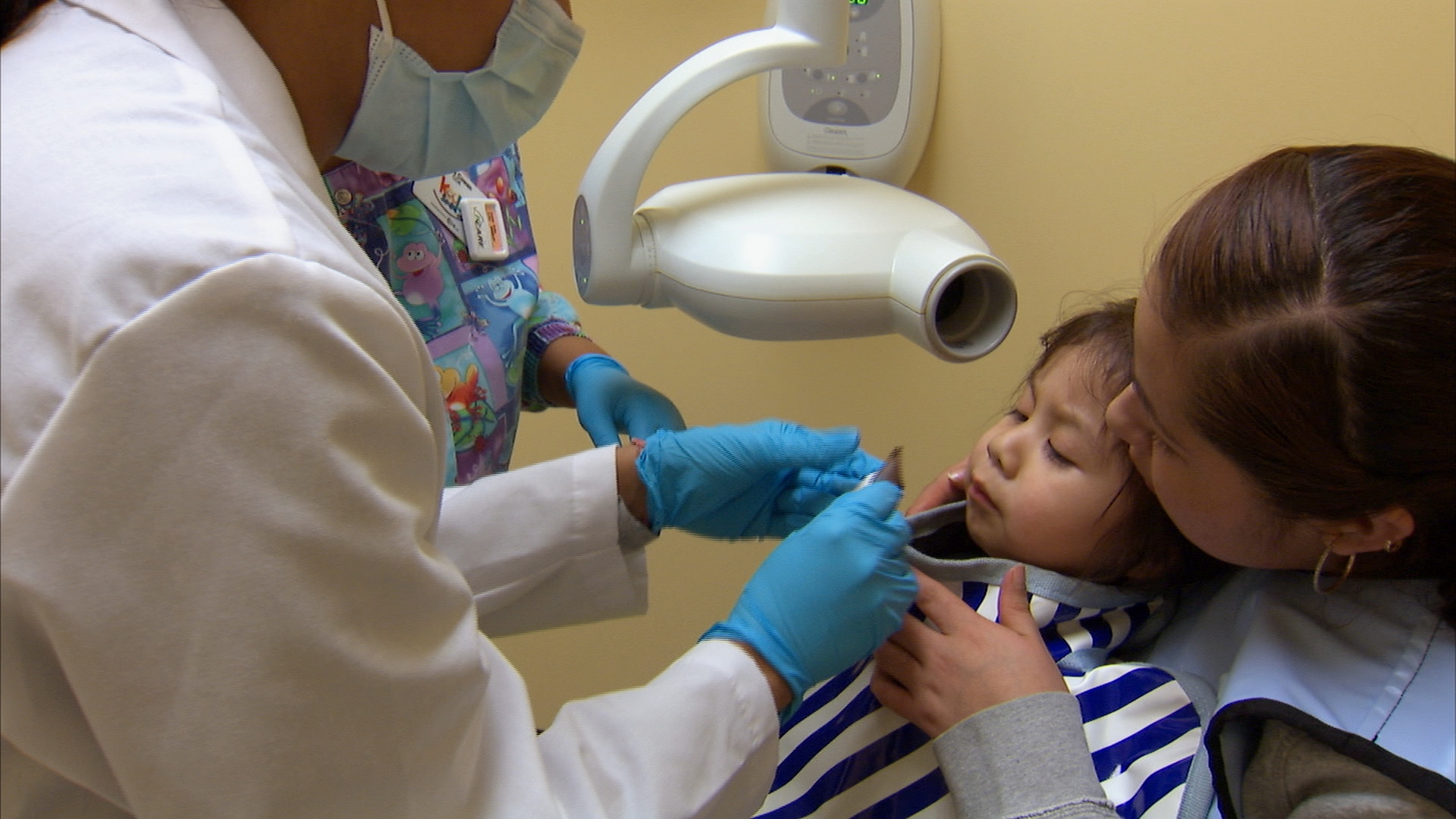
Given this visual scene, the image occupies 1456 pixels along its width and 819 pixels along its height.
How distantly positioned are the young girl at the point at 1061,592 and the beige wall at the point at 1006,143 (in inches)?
11.0

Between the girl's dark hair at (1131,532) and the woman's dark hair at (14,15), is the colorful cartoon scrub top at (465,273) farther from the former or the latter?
the girl's dark hair at (1131,532)

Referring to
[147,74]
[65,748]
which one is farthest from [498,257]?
[65,748]

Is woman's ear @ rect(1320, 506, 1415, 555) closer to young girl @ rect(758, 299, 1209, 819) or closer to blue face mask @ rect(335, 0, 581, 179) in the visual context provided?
young girl @ rect(758, 299, 1209, 819)

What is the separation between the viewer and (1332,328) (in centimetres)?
61

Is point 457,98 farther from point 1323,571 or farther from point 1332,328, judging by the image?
point 1323,571

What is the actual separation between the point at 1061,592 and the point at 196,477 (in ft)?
2.28

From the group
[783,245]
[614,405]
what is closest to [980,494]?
[783,245]

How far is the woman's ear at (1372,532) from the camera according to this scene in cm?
65

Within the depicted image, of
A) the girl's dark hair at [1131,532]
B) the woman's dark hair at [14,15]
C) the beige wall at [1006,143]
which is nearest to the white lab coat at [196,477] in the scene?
the woman's dark hair at [14,15]

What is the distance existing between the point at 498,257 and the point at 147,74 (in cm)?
64

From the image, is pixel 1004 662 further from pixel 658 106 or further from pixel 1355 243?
pixel 658 106

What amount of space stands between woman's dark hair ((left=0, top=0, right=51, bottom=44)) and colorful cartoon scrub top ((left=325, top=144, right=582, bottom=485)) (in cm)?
43

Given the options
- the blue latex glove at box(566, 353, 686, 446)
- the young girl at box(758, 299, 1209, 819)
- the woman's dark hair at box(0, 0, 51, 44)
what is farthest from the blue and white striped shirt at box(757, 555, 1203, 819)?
the woman's dark hair at box(0, 0, 51, 44)

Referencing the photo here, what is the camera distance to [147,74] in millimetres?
544
